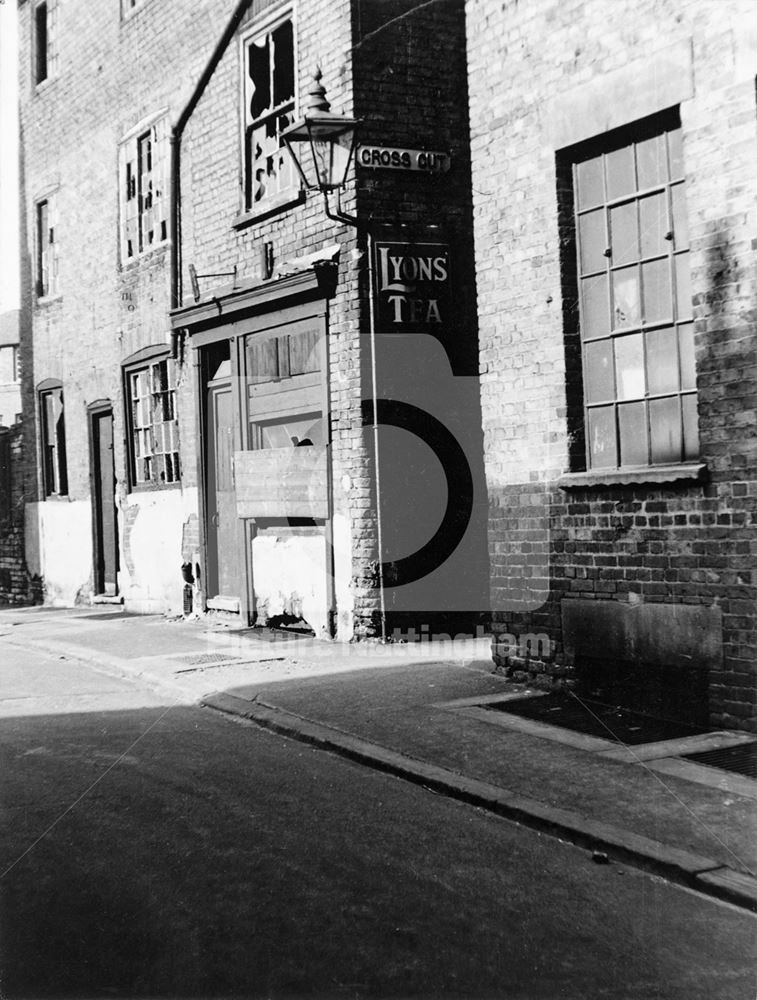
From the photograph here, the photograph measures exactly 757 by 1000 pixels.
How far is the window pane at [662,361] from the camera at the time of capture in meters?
7.20

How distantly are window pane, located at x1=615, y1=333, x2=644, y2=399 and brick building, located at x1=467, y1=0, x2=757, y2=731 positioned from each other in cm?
2

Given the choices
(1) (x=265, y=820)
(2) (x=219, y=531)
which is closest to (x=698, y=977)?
(1) (x=265, y=820)

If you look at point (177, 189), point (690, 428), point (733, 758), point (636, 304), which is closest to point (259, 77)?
point (177, 189)

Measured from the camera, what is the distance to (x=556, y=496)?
792 centimetres

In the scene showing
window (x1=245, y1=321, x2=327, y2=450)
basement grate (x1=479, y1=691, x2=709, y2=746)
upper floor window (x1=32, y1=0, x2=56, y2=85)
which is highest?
upper floor window (x1=32, y1=0, x2=56, y2=85)

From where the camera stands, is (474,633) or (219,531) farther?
(219,531)

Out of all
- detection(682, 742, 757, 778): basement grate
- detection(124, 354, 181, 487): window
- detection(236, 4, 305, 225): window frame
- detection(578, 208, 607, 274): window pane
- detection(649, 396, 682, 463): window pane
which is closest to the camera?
detection(682, 742, 757, 778): basement grate

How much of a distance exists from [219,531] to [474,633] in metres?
3.82

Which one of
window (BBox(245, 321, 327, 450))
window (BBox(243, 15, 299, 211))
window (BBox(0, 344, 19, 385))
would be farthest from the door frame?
window (BBox(0, 344, 19, 385))

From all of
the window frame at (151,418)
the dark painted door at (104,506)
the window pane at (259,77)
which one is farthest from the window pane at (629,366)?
the dark painted door at (104,506)

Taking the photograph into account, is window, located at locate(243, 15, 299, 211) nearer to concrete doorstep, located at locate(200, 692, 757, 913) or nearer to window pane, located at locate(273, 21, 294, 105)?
window pane, located at locate(273, 21, 294, 105)

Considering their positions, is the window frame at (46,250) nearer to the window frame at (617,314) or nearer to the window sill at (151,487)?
the window sill at (151,487)

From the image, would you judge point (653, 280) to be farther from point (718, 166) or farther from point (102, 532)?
point (102, 532)

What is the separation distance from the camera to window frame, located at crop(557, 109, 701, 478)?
712 centimetres
